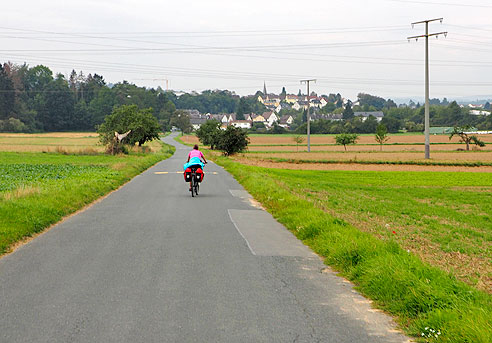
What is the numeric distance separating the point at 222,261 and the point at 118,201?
9.86 meters

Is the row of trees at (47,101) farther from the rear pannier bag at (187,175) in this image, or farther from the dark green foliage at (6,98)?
the rear pannier bag at (187,175)

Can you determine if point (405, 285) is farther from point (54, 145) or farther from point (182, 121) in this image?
point (182, 121)

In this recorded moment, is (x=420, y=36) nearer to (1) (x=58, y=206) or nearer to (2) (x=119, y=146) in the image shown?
(2) (x=119, y=146)

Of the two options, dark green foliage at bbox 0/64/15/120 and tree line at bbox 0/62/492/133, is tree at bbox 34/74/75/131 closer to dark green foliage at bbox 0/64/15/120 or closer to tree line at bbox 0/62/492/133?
tree line at bbox 0/62/492/133

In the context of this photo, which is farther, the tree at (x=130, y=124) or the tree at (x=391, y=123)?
the tree at (x=391, y=123)

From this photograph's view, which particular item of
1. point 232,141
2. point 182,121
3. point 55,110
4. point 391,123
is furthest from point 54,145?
point 182,121

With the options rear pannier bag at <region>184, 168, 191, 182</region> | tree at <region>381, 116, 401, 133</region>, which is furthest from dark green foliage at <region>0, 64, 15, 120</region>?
rear pannier bag at <region>184, 168, 191, 182</region>

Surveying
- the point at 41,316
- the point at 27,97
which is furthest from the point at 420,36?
the point at 27,97

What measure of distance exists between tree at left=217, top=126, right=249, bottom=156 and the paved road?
4995 cm

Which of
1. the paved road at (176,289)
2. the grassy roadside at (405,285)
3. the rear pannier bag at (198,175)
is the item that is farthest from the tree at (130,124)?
the grassy roadside at (405,285)

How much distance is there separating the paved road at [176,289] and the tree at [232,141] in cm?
4995

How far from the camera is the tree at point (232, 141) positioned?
6259 centimetres

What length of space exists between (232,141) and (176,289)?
2199 inches

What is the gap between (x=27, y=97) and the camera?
15000 cm
